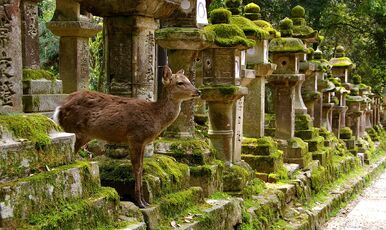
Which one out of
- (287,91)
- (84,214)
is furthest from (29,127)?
(287,91)

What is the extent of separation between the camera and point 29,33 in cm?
748

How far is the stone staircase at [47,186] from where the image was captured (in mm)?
4348

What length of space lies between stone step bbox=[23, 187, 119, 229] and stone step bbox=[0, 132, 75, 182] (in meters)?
0.34


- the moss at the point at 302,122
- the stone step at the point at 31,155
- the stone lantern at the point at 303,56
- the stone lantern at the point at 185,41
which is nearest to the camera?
the stone step at the point at 31,155

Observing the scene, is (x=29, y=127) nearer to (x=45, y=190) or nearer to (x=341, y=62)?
(x=45, y=190)

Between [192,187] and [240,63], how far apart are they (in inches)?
122

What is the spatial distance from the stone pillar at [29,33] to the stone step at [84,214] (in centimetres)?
265

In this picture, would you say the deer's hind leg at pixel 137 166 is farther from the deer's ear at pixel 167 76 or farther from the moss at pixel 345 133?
the moss at pixel 345 133

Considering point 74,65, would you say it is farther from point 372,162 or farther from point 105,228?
point 372,162

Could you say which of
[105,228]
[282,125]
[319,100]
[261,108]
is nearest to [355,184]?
[319,100]

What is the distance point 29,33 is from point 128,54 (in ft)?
4.59

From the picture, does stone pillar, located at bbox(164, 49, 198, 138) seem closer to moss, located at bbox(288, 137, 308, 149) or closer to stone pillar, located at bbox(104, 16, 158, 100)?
stone pillar, located at bbox(104, 16, 158, 100)

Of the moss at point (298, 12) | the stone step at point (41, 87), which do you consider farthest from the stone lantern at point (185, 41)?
the moss at point (298, 12)

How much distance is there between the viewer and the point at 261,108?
12.4 meters
